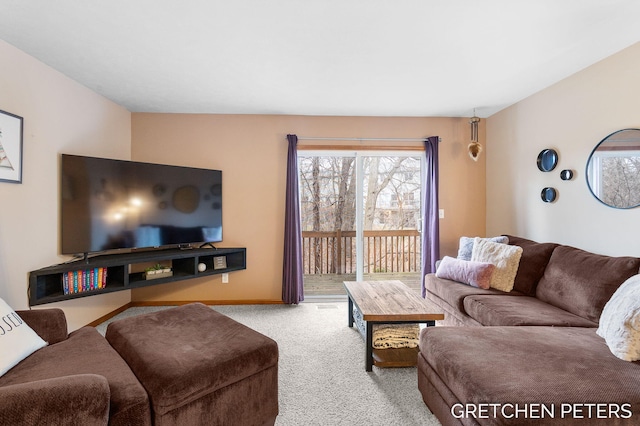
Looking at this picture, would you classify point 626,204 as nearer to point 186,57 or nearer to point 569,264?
point 569,264

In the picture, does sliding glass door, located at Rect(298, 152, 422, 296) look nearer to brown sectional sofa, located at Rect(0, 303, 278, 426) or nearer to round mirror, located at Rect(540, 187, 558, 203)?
round mirror, located at Rect(540, 187, 558, 203)

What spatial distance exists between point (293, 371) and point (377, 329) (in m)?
0.72

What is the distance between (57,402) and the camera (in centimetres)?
103

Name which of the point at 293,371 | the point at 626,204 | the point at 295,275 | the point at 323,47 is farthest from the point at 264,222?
the point at 626,204

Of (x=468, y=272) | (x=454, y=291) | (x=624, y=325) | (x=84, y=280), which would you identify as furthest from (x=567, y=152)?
(x=84, y=280)

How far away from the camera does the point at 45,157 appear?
2.54 metres

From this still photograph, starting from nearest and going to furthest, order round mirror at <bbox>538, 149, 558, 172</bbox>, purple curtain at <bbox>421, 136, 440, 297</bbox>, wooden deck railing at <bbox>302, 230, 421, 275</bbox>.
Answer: round mirror at <bbox>538, 149, 558, 172</bbox>, purple curtain at <bbox>421, 136, 440, 297</bbox>, wooden deck railing at <bbox>302, 230, 421, 275</bbox>

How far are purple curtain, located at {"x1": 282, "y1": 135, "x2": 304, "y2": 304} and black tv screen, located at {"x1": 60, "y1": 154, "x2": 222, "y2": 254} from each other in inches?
32.7

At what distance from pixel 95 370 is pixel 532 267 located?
10.4 feet

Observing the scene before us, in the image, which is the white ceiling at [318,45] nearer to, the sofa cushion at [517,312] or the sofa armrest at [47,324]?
the sofa armrest at [47,324]

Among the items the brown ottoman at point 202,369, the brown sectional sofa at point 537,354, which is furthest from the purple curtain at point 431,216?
the brown ottoman at point 202,369

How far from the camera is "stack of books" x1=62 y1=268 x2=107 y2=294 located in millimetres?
2516

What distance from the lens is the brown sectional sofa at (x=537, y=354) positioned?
119 centimetres

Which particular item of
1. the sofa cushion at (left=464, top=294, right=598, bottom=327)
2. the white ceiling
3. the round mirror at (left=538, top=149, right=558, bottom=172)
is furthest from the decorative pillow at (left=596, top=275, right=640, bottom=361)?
the white ceiling
